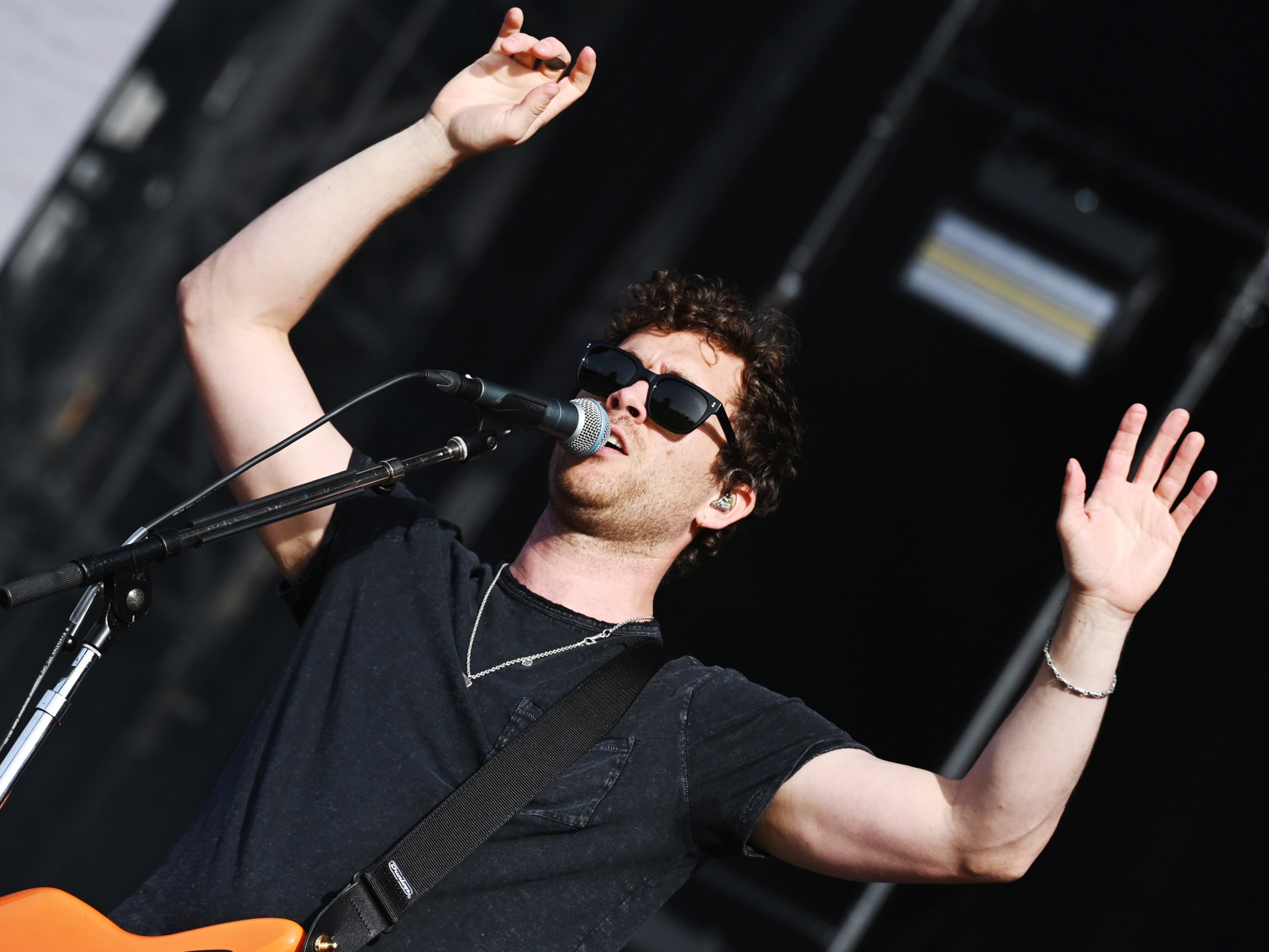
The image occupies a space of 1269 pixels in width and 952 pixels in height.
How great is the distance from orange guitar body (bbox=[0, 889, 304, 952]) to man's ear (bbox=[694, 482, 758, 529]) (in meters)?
1.01

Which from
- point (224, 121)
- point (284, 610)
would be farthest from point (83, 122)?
point (284, 610)

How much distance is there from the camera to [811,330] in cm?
397

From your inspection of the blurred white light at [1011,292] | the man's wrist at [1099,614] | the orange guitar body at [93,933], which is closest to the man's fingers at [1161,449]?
the man's wrist at [1099,614]

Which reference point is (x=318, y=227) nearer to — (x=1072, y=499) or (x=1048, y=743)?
(x=1072, y=499)

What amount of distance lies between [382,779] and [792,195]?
9.74ft

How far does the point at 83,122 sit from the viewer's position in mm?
3314

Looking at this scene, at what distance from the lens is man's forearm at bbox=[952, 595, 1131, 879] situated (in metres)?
1.47

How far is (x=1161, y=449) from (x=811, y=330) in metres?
2.40

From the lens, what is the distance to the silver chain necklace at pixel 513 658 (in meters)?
1.81

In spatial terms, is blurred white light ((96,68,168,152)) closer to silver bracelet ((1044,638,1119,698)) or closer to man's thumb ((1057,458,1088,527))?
Result: man's thumb ((1057,458,1088,527))

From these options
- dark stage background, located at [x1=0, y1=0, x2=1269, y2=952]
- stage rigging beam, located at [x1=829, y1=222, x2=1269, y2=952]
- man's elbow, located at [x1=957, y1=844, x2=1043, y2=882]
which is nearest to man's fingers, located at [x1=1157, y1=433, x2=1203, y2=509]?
man's elbow, located at [x1=957, y1=844, x2=1043, y2=882]

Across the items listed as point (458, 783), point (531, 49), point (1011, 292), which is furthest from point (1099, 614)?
point (1011, 292)

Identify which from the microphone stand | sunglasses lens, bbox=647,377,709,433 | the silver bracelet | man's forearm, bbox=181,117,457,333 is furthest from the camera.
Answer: sunglasses lens, bbox=647,377,709,433

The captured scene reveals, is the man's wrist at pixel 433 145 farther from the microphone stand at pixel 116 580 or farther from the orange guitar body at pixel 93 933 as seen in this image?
the orange guitar body at pixel 93 933
